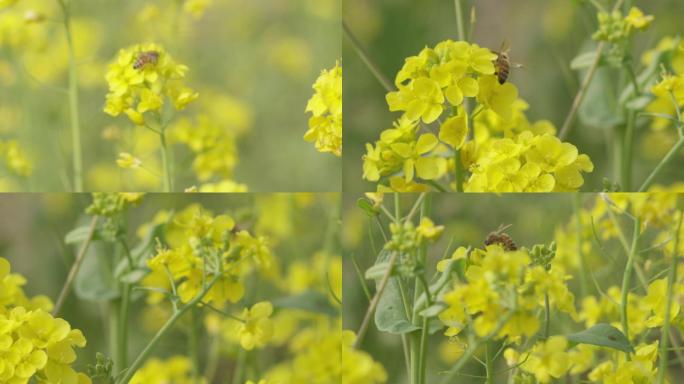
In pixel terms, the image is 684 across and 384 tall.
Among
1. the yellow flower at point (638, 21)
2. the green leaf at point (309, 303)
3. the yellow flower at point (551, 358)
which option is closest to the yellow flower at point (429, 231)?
the yellow flower at point (551, 358)

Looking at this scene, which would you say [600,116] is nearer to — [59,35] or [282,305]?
[282,305]

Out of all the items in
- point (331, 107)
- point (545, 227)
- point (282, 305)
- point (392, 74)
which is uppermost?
point (392, 74)

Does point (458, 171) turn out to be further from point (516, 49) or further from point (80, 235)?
point (516, 49)

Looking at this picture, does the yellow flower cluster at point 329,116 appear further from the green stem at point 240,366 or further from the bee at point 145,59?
the green stem at point 240,366

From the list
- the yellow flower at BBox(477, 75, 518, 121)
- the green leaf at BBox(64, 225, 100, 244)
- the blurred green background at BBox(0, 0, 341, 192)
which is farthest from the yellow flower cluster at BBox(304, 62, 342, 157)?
the blurred green background at BBox(0, 0, 341, 192)

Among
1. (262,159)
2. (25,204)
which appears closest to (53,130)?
(25,204)

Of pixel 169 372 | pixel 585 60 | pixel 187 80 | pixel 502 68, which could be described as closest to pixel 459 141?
pixel 502 68

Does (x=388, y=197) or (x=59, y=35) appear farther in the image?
(x=59, y=35)
